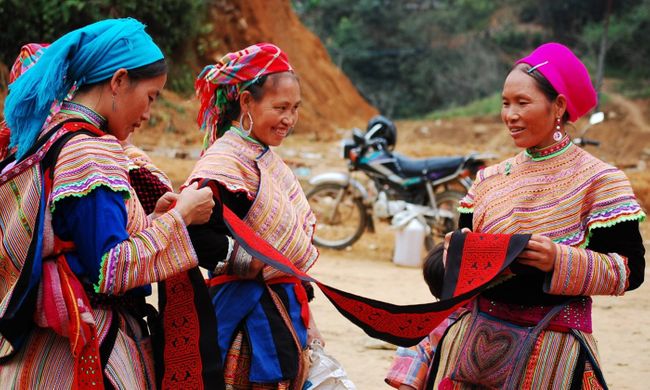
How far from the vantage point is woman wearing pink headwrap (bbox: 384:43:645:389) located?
259 centimetres

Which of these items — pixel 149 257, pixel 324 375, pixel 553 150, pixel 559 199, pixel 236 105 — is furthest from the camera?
pixel 236 105

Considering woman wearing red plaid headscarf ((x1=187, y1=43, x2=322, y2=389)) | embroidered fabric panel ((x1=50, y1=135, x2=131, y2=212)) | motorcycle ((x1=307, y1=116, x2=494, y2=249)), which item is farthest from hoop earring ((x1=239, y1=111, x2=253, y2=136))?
motorcycle ((x1=307, y1=116, x2=494, y2=249))

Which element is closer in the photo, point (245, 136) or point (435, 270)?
point (435, 270)

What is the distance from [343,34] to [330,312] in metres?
22.2

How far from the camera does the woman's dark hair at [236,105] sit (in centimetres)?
313

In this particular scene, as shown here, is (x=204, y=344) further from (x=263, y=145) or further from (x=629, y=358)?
(x=629, y=358)

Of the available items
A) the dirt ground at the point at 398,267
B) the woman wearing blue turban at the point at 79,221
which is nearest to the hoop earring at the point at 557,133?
the dirt ground at the point at 398,267

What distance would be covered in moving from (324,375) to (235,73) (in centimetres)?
120

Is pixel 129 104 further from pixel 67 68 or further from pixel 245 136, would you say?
pixel 245 136

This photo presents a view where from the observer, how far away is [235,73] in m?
3.13

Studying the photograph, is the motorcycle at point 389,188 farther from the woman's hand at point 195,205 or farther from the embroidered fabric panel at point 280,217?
the woman's hand at point 195,205

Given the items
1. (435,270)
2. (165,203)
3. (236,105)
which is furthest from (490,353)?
(236,105)

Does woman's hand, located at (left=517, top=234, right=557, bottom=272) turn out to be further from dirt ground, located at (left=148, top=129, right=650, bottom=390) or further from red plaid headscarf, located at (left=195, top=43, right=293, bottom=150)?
dirt ground, located at (left=148, top=129, right=650, bottom=390)

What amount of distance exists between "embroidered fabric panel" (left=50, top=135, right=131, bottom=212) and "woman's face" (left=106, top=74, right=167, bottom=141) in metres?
0.11
